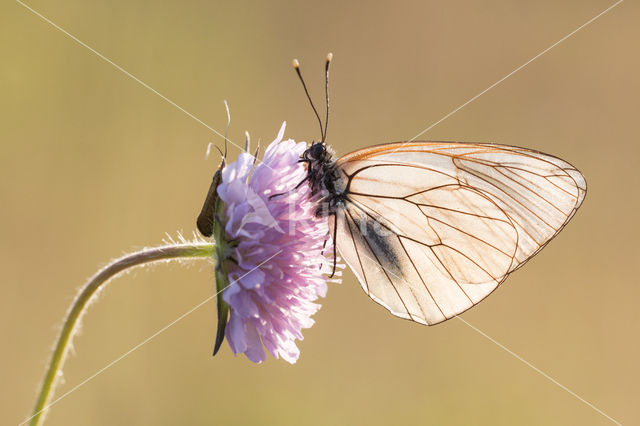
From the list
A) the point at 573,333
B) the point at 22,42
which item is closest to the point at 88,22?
the point at 22,42

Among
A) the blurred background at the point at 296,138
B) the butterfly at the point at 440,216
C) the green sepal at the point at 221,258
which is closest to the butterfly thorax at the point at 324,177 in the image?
the butterfly at the point at 440,216

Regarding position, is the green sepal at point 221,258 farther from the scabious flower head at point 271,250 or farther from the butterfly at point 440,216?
the butterfly at point 440,216

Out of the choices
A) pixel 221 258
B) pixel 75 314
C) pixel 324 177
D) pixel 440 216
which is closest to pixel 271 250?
pixel 221 258

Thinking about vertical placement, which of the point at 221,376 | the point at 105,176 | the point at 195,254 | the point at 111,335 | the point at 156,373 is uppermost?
the point at 105,176

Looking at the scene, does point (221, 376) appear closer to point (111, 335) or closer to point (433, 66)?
point (111, 335)

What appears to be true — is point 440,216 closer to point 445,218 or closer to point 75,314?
point 445,218

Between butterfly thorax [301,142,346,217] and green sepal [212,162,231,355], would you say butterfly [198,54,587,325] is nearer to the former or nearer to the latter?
butterfly thorax [301,142,346,217]
